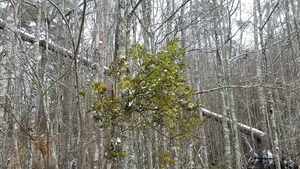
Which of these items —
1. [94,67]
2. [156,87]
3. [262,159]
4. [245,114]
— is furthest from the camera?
[245,114]

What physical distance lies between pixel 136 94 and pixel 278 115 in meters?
9.77

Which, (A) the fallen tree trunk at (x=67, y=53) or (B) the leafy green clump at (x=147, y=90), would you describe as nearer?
(B) the leafy green clump at (x=147, y=90)

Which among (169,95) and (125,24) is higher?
(125,24)

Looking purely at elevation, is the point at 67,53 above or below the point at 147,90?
above

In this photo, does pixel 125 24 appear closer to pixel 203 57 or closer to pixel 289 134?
pixel 289 134

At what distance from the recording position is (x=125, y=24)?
3.59 metres

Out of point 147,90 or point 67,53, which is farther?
point 67,53

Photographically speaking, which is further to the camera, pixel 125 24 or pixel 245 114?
pixel 245 114

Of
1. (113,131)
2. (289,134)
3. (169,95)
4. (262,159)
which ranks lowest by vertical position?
(262,159)

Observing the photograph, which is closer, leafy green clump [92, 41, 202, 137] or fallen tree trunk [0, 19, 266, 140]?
leafy green clump [92, 41, 202, 137]

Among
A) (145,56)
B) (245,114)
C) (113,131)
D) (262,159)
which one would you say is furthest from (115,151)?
(245,114)

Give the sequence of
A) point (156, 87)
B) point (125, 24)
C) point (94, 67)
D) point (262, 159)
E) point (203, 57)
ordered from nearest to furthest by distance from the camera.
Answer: point (156, 87), point (125, 24), point (94, 67), point (262, 159), point (203, 57)

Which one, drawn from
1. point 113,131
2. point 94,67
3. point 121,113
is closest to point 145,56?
point 121,113

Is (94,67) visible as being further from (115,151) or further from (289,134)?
(289,134)
